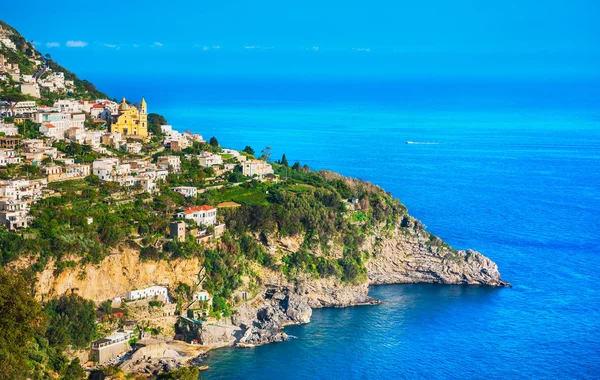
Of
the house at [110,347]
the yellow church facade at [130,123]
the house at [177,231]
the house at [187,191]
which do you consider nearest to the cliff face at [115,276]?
the house at [177,231]

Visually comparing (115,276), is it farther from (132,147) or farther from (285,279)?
(132,147)

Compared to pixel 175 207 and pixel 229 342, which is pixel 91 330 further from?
pixel 175 207

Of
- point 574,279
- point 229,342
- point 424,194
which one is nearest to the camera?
point 229,342

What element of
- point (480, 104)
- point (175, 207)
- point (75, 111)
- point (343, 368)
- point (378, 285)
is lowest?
point (343, 368)

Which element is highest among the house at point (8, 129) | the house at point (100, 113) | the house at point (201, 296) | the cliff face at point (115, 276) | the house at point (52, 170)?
the house at point (100, 113)

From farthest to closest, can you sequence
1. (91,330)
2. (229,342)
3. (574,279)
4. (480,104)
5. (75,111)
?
(480,104)
(75,111)
(574,279)
(229,342)
(91,330)

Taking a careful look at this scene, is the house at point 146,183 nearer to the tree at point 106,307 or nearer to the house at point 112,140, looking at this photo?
the house at point 112,140

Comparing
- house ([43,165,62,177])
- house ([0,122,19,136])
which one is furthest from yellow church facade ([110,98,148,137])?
house ([43,165,62,177])

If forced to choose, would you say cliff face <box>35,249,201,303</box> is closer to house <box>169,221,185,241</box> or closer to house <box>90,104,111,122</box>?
house <box>169,221,185,241</box>

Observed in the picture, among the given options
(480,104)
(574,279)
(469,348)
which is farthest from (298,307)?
(480,104)
